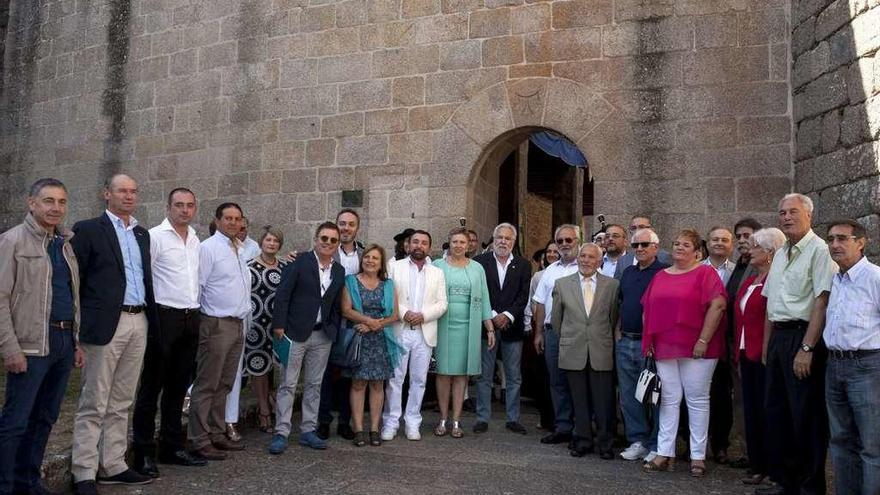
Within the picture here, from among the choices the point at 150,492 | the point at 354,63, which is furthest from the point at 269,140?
the point at 150,492

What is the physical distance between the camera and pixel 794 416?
4.61 meters

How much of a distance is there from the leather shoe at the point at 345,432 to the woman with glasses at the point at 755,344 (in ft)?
9.45

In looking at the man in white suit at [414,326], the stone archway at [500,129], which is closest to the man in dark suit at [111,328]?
the man in white suit at [414,326]

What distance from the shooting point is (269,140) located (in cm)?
936

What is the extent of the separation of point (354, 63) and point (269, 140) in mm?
1375

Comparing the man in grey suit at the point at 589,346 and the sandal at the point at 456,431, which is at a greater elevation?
the man in grey suit at the point at 589,346

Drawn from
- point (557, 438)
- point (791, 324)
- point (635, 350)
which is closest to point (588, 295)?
point (635, 350)

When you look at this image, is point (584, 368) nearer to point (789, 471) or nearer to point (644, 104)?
point (789, 471)

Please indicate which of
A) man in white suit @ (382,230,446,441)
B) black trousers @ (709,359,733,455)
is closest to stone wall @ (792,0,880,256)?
black trousers @ (709,359,733,455)

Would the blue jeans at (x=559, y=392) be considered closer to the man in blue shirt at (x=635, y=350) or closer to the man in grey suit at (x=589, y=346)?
the man in grey suit at (x=589, y=346)

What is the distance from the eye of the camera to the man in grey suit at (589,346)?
19.5 feet

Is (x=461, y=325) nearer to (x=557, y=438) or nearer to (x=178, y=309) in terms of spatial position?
(x=557, y=438)

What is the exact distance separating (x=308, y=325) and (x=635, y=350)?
238 centimetres

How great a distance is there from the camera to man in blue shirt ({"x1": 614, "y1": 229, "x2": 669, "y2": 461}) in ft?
19.0
